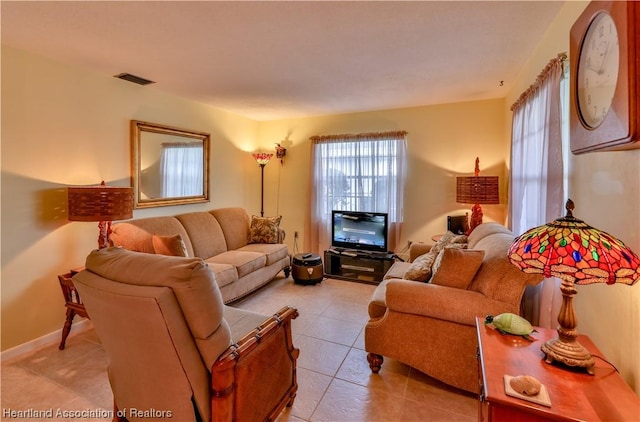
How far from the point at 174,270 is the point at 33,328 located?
2434mm

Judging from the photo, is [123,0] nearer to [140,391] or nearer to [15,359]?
[140,391]

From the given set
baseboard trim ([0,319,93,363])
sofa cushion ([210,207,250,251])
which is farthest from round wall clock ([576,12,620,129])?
baseboard trim ([0,319,93,363])

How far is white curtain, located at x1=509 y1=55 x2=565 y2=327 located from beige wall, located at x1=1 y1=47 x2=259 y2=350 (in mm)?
3796

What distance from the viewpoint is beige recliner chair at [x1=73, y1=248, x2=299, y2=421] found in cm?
118

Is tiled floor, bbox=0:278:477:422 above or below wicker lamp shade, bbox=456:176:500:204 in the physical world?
below

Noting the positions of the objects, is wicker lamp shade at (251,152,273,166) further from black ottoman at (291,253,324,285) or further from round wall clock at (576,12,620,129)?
round wall clock at (576,12,620,129)

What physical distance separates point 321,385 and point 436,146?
11.2 feet

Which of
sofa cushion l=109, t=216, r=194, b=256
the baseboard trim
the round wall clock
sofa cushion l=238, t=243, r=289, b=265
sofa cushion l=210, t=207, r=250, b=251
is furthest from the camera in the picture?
sofa cushion l=210, t=207, r=250, b=251

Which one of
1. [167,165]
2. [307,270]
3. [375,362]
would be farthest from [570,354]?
[167,165]

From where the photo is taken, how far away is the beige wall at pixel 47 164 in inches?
94.9

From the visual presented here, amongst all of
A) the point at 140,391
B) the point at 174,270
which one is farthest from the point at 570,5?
the point at 140,391

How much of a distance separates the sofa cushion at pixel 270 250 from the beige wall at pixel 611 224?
3089 mm

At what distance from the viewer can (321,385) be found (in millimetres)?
2092

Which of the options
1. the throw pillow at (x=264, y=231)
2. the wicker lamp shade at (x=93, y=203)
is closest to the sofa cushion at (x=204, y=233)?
the throw pillow at (x=264, y=231)
